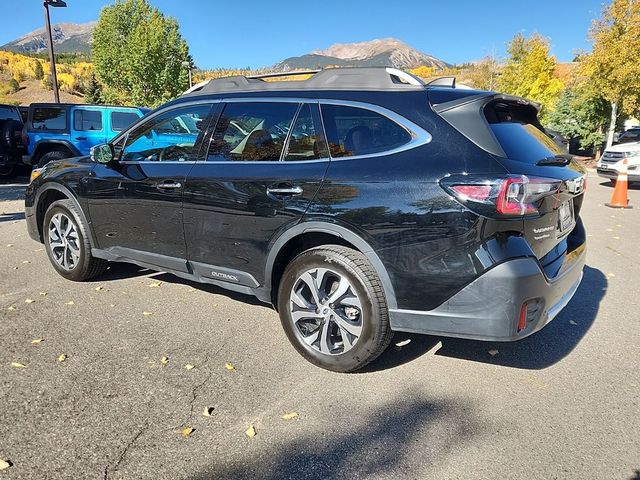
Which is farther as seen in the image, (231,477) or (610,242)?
(610,242)

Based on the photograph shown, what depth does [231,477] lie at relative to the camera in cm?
218

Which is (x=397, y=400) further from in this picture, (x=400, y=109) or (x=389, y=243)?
(x=400, y=109)

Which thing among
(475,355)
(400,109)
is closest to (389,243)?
(400,109)

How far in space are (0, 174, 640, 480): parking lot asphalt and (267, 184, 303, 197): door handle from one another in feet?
3.64

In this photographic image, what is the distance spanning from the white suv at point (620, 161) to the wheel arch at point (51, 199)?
42.2 ft

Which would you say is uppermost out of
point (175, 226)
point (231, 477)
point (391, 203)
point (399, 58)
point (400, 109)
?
point (399, 58)

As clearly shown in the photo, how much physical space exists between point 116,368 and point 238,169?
5.03ft

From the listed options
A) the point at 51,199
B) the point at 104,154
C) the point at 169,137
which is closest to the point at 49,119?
the point at 51,199

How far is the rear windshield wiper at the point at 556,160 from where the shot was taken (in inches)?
111

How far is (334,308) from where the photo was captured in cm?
303

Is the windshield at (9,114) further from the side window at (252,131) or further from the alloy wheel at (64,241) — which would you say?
the side window at (252,131)

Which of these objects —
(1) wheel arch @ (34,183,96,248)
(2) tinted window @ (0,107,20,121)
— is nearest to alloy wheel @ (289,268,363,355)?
(1) wheel arch @ (34,183,96,248)

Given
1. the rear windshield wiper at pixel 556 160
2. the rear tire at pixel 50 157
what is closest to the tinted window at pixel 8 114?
the rear tire at pixel 50 157

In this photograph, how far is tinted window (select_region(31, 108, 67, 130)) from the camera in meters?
11.2
